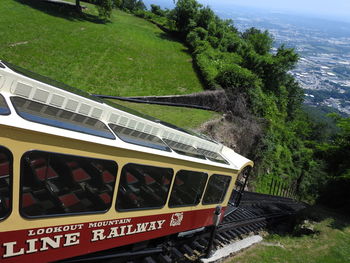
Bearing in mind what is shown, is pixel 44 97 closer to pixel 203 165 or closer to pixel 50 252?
pixel 50 252

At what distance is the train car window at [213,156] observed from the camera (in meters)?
8.58

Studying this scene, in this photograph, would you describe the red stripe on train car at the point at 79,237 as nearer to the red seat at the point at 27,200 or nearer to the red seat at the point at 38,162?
the red seat at the point at 27,200

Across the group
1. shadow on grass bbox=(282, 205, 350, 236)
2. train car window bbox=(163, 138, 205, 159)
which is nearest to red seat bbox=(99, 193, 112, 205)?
train car window bbox=(163, 138, 205, 159)

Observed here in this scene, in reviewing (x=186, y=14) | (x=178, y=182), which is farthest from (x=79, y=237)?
(x=186, y=14)

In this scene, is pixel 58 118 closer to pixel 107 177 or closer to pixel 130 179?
pixel 107 177

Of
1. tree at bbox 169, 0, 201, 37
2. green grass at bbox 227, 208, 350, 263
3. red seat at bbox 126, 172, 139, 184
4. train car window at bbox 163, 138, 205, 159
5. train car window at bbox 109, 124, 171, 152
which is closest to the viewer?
red seat at bbox 126, 172, 139, 184

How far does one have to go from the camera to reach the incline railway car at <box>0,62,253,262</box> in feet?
14.3

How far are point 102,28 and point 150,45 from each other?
6.13 meters

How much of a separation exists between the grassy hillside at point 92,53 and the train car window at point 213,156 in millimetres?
10181

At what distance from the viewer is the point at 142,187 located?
6258 millimetres

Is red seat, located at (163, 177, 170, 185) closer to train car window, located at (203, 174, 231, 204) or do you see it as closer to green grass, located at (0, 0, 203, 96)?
train car window, located at (203, 174, 231, 204)

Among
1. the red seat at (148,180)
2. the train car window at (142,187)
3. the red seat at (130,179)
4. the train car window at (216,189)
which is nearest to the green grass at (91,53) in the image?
the train car window at (216,189)

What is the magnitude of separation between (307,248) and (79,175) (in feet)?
34.0

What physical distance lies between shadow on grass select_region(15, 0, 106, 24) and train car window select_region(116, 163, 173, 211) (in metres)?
33.8
